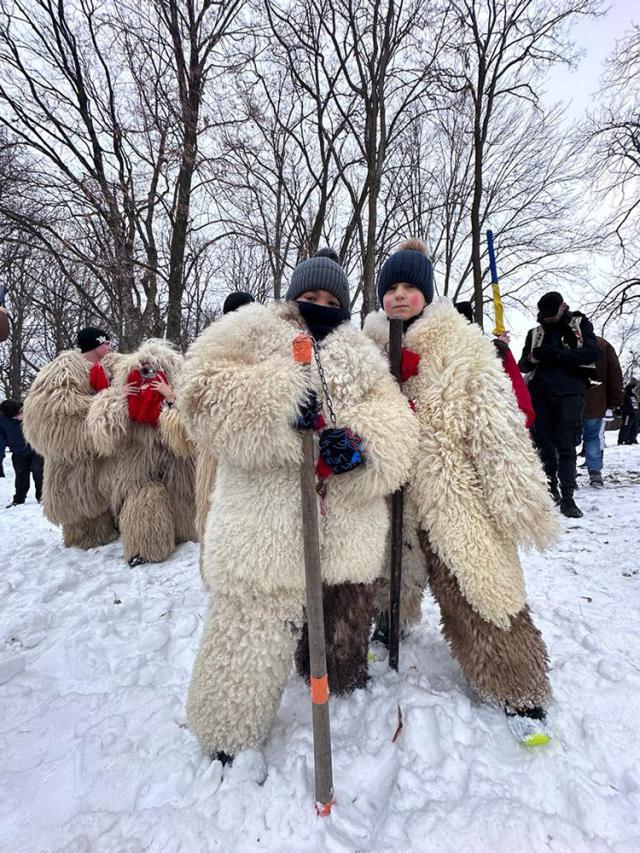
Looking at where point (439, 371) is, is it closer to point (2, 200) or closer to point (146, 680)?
point (146, 680)

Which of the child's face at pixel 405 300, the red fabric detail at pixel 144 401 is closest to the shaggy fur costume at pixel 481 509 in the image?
the child's face at pixel 405 300

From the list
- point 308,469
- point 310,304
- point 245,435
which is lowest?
point 308,469

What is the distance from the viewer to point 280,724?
1.80 m

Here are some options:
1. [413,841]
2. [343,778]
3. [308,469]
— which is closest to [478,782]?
[413,841]

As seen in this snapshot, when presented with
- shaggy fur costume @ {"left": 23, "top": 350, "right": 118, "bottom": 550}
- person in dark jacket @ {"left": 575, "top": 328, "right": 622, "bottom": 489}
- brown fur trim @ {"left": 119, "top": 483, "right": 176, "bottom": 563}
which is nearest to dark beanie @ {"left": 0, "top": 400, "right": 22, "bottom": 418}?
shaggy fur costume @ {"left": 23, "top": 350, "right": 118, "bottom": 550}

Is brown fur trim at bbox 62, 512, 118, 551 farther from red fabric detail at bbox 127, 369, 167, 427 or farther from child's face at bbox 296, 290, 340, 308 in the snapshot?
child's face at bbox 296, 290, 340, 308

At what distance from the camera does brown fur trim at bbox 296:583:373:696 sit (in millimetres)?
1796

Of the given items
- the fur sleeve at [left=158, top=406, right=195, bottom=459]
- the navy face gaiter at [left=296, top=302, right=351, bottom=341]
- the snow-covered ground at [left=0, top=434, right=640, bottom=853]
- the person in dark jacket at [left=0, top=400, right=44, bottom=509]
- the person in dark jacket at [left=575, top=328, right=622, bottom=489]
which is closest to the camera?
the snow-covered ground at [left=0, top=434, right=640, bottom=853]

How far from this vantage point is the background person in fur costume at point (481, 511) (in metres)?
1.72

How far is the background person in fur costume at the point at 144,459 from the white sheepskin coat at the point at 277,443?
6.62 ft

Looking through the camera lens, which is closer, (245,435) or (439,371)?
(245,435)

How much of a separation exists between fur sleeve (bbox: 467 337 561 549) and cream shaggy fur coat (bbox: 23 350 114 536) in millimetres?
3315

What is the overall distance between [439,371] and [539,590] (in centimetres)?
198

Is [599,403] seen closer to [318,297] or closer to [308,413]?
[318,297]
